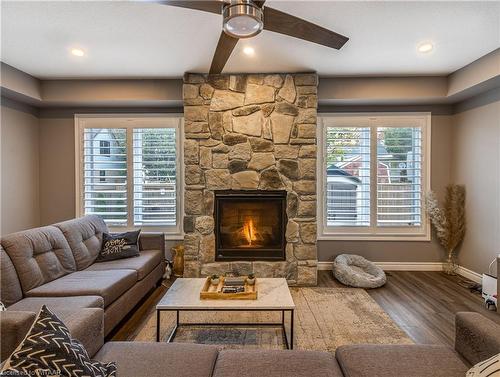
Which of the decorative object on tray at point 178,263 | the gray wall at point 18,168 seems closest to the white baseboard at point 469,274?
the decorative object on tray at point 178,263

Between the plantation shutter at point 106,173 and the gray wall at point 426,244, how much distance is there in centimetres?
325

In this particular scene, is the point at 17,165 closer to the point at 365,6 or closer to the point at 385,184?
the point at 365,6

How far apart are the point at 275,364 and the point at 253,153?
2964 mm

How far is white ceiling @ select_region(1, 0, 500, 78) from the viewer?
2678mm

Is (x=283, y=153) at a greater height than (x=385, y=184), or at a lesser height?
greater

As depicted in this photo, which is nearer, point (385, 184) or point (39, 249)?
point (39, 249)

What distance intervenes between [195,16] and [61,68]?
231 centimetres

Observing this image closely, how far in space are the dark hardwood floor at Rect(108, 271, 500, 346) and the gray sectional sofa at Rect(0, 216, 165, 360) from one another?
0.18 m

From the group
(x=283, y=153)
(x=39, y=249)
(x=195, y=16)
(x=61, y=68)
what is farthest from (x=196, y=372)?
(x=61, y=68)

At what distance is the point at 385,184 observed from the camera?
4.87 meters

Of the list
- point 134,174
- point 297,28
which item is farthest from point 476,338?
point 134,174

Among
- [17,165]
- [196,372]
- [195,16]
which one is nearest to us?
[196,372]

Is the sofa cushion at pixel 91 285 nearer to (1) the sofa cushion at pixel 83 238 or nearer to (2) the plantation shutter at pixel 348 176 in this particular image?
(1) the sofa cushion at pixel 83 238

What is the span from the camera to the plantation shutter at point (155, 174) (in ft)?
16.2
